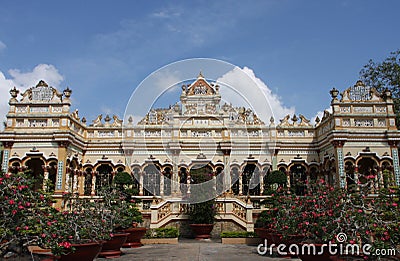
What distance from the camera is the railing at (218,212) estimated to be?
13.4 m

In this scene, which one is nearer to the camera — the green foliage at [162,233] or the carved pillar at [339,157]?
the green foliage at [162,233]

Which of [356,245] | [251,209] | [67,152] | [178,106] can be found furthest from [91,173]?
[356,245]

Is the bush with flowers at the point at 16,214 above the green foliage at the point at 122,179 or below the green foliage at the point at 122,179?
below

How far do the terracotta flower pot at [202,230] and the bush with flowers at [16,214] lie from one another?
25.1ft

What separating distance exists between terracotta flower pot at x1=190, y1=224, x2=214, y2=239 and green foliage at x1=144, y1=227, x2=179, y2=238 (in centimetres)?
83

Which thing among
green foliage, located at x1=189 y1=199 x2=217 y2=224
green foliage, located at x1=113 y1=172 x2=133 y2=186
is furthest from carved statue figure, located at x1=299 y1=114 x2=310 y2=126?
green foliage, located at x1=113 y1=172 x2=133 y2=186

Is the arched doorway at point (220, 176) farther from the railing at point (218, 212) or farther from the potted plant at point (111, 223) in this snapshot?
the potted plant at point (111, 223)

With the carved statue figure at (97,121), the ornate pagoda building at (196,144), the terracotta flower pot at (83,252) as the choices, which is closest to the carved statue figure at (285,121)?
the ornate pagoda building at (196,144)

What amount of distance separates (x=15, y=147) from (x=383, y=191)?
14792 millimetres

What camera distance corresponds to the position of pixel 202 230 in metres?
12.9

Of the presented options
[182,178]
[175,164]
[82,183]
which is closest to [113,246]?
[175,164]

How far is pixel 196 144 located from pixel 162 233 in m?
5.92

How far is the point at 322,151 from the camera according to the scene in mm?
17141

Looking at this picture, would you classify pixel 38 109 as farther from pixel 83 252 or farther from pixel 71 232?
pixel 83 252
